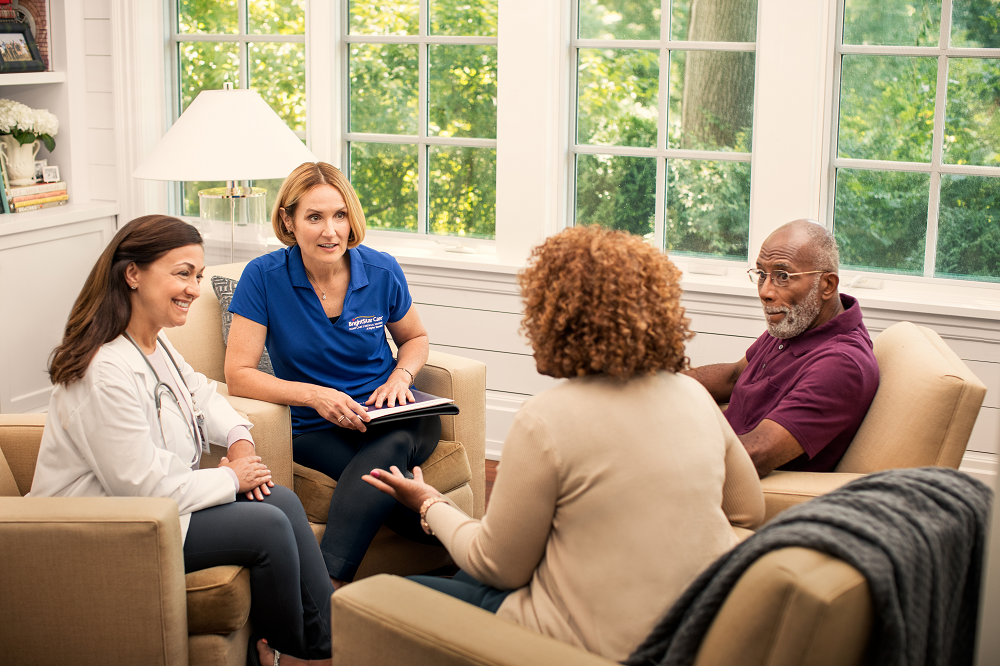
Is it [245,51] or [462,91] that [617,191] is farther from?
[245,51]

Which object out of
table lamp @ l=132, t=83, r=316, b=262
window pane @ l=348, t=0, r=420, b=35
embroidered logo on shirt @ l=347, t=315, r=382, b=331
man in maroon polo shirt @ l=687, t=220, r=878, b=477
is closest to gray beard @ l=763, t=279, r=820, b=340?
man in maroon polo shirt @ l=687, t=220, r=878, b=477

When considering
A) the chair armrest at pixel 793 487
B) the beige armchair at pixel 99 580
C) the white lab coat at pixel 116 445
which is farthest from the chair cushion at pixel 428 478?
the chair armrest at pixel 793 487

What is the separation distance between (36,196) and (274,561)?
265 cm

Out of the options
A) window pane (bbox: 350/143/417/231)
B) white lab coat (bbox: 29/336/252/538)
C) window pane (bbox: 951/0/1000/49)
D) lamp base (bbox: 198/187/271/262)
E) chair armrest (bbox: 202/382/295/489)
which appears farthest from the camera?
window pane (bbox: 350/143/417/231)

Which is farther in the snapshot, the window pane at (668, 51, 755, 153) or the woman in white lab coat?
the window pane at (668, 51, 755, 153)

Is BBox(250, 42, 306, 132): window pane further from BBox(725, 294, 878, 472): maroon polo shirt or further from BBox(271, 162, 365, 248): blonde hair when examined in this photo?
BBox(725, 294, 878, 472): maroon polo shirt

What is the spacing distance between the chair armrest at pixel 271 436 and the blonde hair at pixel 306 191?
1.68ft

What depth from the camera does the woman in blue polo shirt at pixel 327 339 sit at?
231 centimetres

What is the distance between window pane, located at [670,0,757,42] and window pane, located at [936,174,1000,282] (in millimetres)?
849

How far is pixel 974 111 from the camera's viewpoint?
294 cm

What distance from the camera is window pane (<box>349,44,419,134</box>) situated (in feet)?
12.0

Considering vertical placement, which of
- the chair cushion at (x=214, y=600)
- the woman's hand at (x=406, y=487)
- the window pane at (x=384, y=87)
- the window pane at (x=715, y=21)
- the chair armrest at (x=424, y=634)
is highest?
the window pane at (x=715, y=21)

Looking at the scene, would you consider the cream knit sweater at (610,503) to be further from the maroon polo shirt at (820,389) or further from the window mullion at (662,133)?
the window mullion at (662,133)

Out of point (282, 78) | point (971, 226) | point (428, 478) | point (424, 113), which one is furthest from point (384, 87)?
point (971, 226)
